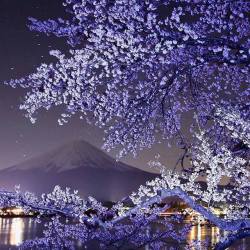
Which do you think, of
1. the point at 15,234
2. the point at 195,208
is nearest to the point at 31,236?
the point at 15,234

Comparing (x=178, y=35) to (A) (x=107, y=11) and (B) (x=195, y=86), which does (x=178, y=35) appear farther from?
(B) (x=195, y=86)

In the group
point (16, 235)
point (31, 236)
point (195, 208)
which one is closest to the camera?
point (195, 208)

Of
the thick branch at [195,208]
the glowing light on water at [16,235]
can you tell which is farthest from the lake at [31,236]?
the thick branch at [195,208]

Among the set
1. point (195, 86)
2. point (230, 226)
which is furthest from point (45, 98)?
point (230, 226)

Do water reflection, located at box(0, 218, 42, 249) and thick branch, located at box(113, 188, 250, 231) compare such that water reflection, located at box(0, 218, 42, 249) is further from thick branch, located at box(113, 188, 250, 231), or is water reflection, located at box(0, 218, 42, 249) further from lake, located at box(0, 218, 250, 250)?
thick branch, located at box(113, 188, 250, 231)

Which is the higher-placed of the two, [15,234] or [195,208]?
[195,208]

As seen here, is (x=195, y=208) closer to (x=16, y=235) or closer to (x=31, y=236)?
(x=31, y=236)

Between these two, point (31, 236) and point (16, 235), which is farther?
point (16, 235)

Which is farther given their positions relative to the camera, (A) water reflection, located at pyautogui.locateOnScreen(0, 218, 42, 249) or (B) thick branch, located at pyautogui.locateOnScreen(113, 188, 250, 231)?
(A) water reflection, located at pyautogui.locateOnScreen(0, 218, 42, 249)

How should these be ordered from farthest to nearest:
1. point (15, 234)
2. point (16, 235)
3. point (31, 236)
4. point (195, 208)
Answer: point (15, 234)
point (16, 235)
point (31, 236)
point (195, 208)

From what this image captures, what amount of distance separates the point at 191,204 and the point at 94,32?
9.79ft

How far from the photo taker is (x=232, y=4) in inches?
257

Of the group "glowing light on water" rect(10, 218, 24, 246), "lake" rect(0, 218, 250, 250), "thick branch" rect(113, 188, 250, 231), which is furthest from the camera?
"glowing light on water" rect(10, 218, 24, 246)

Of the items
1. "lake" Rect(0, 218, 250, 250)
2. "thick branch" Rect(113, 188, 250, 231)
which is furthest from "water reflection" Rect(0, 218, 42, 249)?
"thick branch" Rect(113, 188, 250, 231)
